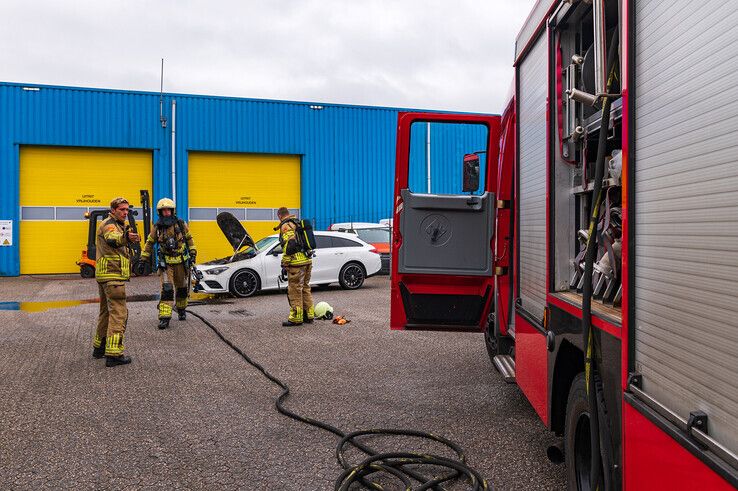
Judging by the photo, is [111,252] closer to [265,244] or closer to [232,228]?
[265,244]

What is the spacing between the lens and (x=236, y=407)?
5.63 m

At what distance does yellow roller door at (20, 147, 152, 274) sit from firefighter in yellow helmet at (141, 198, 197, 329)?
13766mm

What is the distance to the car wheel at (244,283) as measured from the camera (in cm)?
1455

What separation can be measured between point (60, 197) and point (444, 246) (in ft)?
65.8

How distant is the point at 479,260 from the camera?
579 centimetres

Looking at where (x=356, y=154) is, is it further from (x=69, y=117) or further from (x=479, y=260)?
(x=479, y=260)

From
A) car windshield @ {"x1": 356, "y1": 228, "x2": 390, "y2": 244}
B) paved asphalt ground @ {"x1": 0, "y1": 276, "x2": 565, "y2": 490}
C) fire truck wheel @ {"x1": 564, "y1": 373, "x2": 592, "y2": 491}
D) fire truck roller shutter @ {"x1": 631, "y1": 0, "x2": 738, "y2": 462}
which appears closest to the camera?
fire truck roller shutter @ {"x1": 631, "y1": 0, "x2": 738, "y2": 462}

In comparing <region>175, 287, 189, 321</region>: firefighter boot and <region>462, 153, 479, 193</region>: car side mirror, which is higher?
<region>462, 153, 479, 193</region>: car side mirror

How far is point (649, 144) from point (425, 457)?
8.40ft

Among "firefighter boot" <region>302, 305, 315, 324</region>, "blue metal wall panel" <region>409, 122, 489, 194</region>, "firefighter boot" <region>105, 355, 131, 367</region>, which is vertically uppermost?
"blue metal wall panel" <region>409, 122, 489, 194</region>

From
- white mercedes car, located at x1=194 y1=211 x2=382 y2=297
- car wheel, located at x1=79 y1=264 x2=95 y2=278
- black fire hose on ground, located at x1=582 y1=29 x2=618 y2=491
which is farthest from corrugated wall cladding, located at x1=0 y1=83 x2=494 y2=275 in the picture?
black fire hose on ground, located at x1=582 y1=29 x2=618 y2=491

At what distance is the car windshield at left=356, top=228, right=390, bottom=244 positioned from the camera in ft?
61.9

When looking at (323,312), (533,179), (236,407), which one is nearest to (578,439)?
(533,179)

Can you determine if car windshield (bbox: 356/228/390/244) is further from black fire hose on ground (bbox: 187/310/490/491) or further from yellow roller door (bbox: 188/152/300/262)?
black fire hose on ground (bbox: 187/310/490/491)
